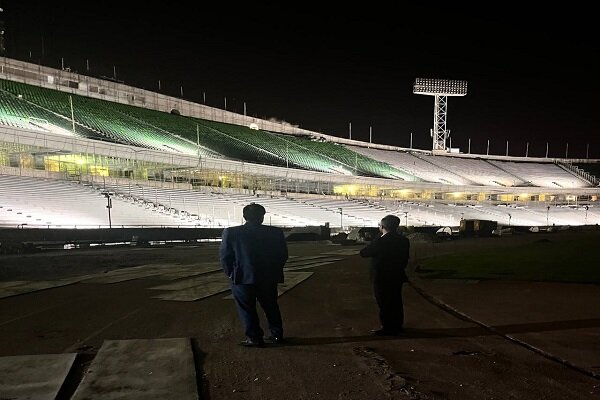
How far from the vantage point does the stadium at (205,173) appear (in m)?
34.2

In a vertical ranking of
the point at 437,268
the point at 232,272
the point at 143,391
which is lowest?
the point at 437,268

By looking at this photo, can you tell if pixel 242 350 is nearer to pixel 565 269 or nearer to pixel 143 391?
pixel 143 391

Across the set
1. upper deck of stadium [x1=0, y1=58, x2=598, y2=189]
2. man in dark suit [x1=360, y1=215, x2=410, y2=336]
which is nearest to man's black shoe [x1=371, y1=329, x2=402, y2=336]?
man in dark suit [x1=360, y1=215, x2=410, y2=336]

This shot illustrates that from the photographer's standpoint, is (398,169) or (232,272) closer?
(232,272)

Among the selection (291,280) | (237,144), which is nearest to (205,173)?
(237,144)

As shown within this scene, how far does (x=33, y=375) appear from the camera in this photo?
3660mm

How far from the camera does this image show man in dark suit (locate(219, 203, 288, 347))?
15.1 ft

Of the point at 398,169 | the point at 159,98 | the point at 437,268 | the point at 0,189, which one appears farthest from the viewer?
the point at 398,169

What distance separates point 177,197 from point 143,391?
1562 inches

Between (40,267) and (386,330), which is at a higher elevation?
(386,330)

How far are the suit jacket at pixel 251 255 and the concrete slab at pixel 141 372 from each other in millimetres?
Result: 890

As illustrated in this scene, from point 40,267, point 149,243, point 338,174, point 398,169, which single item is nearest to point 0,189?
point 149,243

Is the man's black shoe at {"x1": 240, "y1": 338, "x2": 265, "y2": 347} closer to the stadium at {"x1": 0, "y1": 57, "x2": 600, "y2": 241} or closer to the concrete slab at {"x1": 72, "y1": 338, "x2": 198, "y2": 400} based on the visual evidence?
the concrete slab at {"x1": 72, "y1": 338, "x2": 198, "y2": 400}

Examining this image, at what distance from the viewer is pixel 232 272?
469 cm
